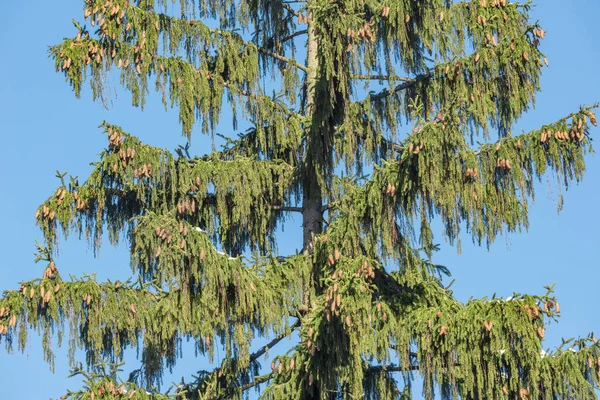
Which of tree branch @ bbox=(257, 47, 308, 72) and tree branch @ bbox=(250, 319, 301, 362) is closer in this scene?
tree branch @ bbox=(250, 319, 301, 362)

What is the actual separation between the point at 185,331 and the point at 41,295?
59.7 inches

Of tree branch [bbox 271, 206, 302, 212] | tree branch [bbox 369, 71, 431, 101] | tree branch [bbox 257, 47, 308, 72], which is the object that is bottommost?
tree branch [bbox 271, 206, 302, 212]

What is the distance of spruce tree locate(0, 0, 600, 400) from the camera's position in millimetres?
12820

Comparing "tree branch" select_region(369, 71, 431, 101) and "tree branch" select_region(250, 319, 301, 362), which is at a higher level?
"tree branch" select_region(369, 71, 431, 101)

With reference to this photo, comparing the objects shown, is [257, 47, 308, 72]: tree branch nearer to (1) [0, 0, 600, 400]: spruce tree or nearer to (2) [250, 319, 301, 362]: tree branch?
(1) [0, 0, 600, 400]: spruce tree

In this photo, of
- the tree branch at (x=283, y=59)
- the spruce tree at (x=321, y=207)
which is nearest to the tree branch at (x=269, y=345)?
the spruce tree at (x=321, y=207)

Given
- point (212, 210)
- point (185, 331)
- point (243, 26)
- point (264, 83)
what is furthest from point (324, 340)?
point (243, 26)

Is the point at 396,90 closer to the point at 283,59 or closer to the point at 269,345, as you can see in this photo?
the point at 283,59

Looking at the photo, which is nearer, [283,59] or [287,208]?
[287,208]

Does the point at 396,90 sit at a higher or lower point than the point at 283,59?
lower

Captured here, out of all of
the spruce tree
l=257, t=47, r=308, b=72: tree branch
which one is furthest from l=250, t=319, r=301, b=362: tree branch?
l=257, t=47, r=308, b=72: tree branch

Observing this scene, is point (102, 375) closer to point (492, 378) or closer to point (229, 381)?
point (229, 381)

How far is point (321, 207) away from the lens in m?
15.7

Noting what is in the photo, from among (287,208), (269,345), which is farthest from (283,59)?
(269,345)
